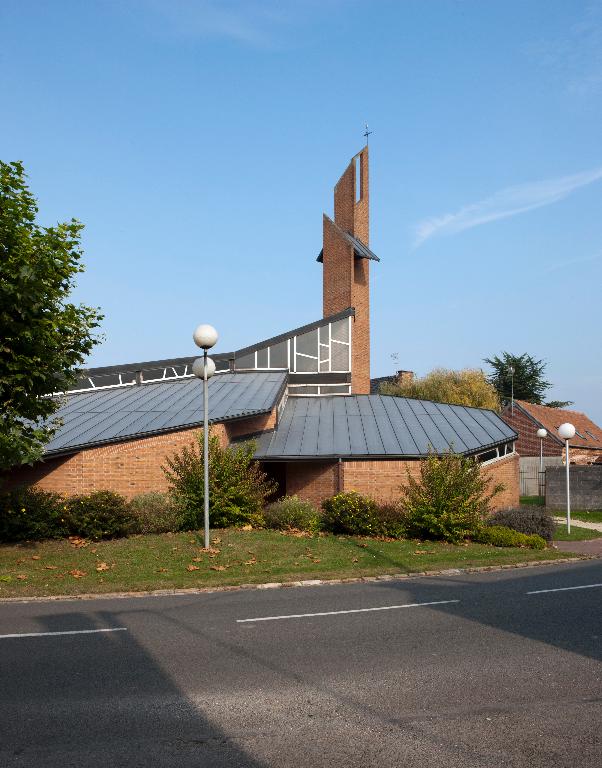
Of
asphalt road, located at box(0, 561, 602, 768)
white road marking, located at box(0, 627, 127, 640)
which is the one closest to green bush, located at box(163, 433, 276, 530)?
asphalt road, located at box(0, 561, 602, 768)

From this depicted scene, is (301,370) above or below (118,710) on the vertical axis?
above

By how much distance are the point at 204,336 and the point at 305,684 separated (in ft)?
33.5

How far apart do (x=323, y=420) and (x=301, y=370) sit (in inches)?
221

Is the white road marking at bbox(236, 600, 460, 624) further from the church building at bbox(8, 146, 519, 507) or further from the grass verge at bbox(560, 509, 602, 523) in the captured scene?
the grass verge at bbox(560, 509, 602, 523)

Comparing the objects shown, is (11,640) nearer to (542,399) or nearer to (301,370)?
(301,370)

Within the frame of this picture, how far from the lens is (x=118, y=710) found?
19.3 ft

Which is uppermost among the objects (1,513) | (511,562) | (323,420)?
(323,420)

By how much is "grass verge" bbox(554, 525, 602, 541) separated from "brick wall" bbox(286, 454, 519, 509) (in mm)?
2810

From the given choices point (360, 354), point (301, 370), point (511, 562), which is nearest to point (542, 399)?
point (360, 354)

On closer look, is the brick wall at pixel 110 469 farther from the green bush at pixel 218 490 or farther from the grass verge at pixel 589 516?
the grass verge at pixel 589 516

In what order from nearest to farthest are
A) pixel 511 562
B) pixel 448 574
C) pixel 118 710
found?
pixel 118 710, pixel 448 574, pixel 511 562

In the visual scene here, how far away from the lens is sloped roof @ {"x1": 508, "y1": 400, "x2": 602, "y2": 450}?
182 feet

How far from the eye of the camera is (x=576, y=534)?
23.8 meters

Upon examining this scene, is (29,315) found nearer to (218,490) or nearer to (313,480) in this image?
(218,490)
